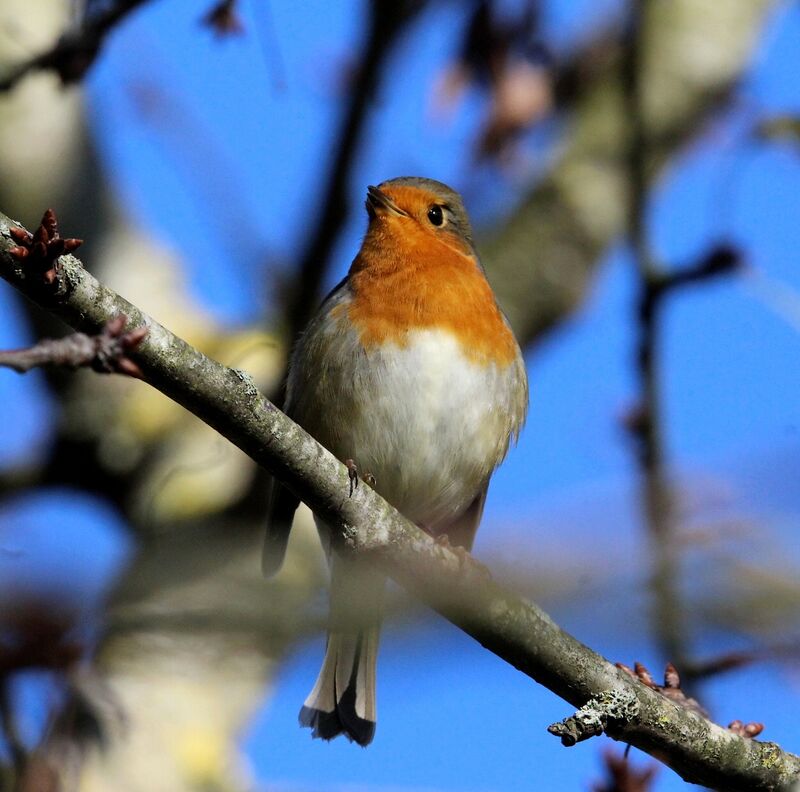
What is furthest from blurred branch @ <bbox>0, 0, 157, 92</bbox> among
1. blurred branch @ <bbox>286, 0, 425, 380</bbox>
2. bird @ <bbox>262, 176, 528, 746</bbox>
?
bird @ <bbox>262, 176, 528, 746</bbox>

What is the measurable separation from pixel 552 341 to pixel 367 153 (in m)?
2.24

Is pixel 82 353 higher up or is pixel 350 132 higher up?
pixel 350 132

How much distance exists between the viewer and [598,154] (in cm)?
685

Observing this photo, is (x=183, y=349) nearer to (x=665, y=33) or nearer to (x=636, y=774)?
(x=636, y=774)

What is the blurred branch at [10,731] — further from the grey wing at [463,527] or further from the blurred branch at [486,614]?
the grey wing at [463,527]

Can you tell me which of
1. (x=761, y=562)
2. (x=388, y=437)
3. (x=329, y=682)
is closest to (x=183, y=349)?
(x=761, y=562)

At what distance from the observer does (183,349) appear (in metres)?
2.53

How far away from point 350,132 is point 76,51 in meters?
1.36

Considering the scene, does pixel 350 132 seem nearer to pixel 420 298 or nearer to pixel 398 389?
pixel 420 298

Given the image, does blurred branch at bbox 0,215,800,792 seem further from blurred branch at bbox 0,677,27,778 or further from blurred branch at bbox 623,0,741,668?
blurred branch at bbox 0,677,27,778

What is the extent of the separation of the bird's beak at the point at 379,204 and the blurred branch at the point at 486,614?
6.63ft

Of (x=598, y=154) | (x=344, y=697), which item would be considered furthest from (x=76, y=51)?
(x=598, y=154)

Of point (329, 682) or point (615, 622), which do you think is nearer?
point (615, 622)

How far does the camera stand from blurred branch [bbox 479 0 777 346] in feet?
21.9
